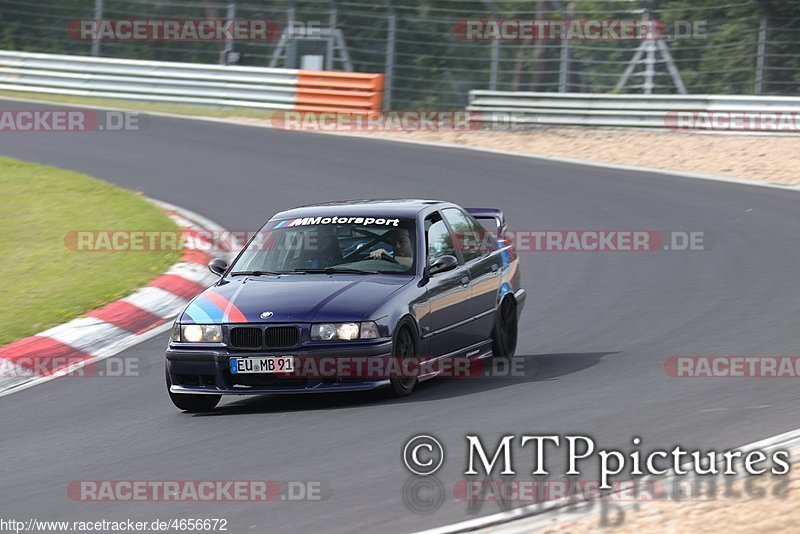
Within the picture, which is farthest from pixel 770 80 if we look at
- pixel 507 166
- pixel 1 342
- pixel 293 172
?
pixel 1 342

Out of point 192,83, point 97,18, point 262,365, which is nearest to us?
point 262,365

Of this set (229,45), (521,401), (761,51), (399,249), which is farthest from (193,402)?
(229,45)

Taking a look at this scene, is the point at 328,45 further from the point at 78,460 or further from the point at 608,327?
the point at 78,460

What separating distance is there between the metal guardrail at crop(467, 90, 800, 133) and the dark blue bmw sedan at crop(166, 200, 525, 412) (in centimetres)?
1597

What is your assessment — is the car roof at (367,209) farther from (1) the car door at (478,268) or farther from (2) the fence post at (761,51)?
(2) the fence post at (761,51)

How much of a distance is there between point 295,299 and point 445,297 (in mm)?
1325

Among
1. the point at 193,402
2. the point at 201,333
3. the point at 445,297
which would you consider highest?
the point at 445,297

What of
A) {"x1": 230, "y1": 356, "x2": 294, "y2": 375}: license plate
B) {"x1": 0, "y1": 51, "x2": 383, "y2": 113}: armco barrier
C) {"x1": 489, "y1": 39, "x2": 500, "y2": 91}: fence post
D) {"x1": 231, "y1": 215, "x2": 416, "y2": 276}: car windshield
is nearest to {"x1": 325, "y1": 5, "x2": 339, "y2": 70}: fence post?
{"x1": 0, "y1": 51, "x2": 383, "y2": 113}: armco barrier

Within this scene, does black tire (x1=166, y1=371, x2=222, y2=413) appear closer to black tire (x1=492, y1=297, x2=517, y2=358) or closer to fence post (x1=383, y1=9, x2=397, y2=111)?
black tire (x1=492, y1=297, x2=517, y2=358)

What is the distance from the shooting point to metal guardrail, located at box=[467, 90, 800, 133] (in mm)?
26062

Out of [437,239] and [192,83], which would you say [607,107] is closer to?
[192,83]

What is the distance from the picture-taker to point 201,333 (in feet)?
30.5

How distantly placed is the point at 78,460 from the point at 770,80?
2152 centimetres

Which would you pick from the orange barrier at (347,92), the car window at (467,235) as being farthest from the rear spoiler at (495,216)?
the orange barrier at (347,92)
